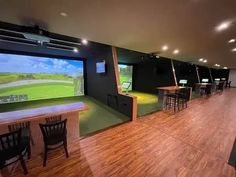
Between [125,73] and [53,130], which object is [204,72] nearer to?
[125,73]

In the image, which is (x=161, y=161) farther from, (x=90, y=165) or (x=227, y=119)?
(x=227, y=119)

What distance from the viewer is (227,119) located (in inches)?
170

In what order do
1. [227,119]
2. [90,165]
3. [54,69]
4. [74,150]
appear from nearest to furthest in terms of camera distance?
1. [90,165]
2. [74,150]
3. [227,119]
4. [54,69]

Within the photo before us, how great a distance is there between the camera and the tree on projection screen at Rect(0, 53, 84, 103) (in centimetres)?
557

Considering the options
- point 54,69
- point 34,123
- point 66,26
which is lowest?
point 34,123

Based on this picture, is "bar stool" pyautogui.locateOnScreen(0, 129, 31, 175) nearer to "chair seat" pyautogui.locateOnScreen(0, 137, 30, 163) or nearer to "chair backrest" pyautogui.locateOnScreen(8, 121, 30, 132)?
"chair seat" pyautogui.locateOnScreen(0, 137, 30, 163)

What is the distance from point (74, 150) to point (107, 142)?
0.74 metres

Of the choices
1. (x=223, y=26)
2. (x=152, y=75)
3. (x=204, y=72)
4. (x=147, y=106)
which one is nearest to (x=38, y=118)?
(x=223, y=26)

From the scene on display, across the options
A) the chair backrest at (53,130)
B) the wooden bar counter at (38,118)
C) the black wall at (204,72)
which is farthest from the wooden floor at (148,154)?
the black wall at (204,72)

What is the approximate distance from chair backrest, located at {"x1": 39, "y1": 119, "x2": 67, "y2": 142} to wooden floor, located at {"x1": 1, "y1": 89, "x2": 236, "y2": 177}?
20.2 inches

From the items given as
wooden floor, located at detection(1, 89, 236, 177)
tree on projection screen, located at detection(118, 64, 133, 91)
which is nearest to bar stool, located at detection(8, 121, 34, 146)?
wooden floor, located at detection(1, 89, 236, 177)

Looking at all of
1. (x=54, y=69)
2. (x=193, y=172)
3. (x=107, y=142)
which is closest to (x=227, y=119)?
(x=193, y=172)

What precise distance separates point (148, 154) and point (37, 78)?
672cm

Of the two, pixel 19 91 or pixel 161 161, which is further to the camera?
pixel 19 91
